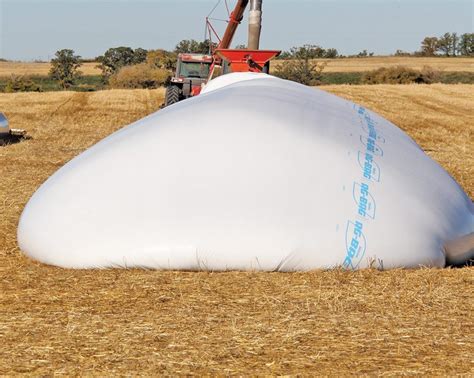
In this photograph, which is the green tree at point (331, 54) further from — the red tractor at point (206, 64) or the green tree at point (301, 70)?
the red tractor at point (206, 64)

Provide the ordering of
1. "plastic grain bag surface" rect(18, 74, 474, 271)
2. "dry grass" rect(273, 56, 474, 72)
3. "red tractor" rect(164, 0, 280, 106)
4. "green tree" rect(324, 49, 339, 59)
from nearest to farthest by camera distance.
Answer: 1. "plastic grain bag surface" rect(18, 74, 474, 271)
2. "red tractor" rect(164, 0, 280, 106)
3. "dry grass" rect(273, 56, 474, 72)
4. "green tree" rect(324, 49, 339, 59)

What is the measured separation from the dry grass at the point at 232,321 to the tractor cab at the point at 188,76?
497 inches

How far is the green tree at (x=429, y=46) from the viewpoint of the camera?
3307 inches

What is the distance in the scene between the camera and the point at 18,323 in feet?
16.9

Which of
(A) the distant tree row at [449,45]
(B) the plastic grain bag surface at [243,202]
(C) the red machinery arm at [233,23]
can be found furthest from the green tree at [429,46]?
(B) the plastic grain bag surface at [243,202]

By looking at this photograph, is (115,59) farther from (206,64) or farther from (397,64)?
(206,64)

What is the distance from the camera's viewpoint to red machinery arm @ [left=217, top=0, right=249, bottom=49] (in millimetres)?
20844

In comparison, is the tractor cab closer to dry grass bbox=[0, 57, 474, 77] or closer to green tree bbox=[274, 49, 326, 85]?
green tree bbox=[274, 49, 326, 85]

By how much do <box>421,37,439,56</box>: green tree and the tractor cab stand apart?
66.4 metres

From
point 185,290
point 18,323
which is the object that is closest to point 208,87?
point 185,290

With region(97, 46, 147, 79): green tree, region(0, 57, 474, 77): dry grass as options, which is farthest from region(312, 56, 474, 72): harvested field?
region(97, 46, 147, 79): green tree

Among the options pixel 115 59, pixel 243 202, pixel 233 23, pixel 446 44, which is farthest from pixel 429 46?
pixel 243 202

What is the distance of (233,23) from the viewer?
21.0m

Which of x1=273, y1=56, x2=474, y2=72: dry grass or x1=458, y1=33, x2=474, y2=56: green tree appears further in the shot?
x1=458, y1=33, x2=474, y2=56: green tree
